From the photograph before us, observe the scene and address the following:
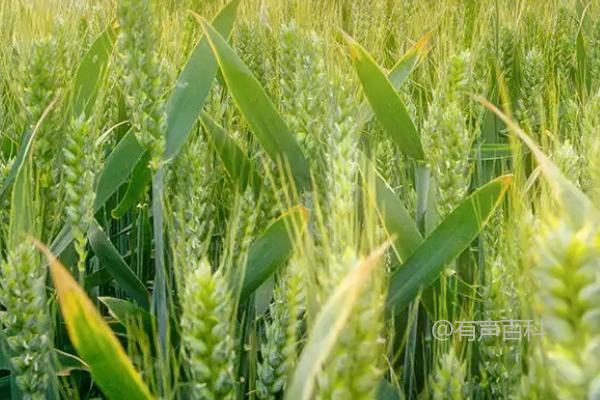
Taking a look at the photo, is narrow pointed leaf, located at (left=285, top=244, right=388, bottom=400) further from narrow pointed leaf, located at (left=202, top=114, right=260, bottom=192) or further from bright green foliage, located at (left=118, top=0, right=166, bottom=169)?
narrow pointed leaf, located at (left=202, top=114, right=260, bottom=192)

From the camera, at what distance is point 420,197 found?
111 centimetres

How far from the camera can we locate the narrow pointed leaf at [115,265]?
40.4 inches

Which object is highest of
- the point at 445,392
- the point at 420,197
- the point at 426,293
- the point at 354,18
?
the point at 354,18

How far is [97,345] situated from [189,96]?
44cm

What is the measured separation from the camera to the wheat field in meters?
0.57

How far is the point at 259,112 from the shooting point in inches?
40.1

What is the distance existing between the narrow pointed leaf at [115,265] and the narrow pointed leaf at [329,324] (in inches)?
20.4

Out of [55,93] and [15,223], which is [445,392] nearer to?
[15,223]

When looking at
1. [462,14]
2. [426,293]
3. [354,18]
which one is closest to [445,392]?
[426,293]

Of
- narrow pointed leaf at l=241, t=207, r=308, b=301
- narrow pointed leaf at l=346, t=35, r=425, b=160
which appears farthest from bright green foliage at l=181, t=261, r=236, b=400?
narrow pointed leaf at l=346, t=35, r=425, b=160

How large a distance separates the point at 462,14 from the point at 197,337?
117cm

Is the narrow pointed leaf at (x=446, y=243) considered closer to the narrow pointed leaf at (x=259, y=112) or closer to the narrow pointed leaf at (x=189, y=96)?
the narrow pointed leaf at (x=259, y=112)

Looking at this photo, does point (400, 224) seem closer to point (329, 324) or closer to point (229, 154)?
point (229, 154)

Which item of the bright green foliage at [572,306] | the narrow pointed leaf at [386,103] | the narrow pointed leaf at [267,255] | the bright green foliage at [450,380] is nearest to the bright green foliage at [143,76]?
the narrow pointed leaf at [267,255]
